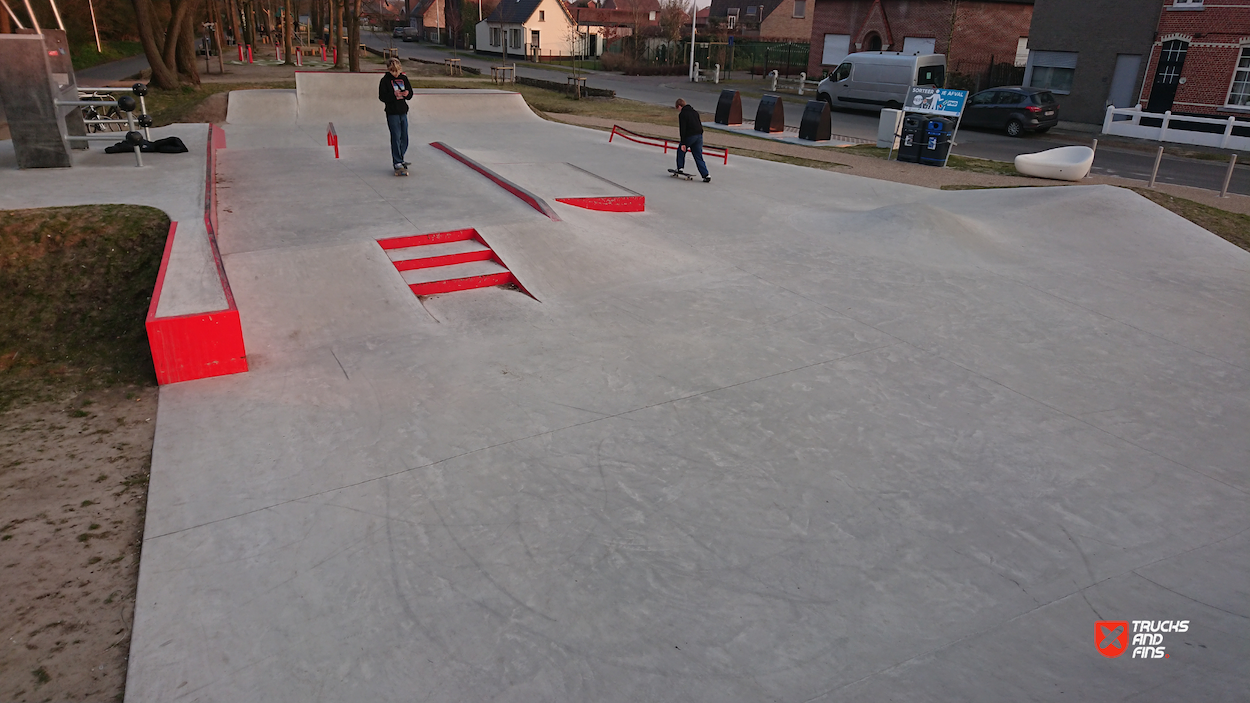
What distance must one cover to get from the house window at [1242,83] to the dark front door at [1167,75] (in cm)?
155

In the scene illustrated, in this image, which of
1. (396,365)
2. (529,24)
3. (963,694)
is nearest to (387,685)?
(963,694)

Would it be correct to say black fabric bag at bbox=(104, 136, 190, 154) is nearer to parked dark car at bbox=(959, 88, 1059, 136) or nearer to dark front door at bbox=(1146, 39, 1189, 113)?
parked dark car at bbox=(959, 88, 1059, 136)

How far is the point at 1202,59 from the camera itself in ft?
81.9

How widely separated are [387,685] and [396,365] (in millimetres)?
3584

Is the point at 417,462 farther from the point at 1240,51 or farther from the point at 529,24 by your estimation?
the point at 529,24

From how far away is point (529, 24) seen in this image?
64.1 m

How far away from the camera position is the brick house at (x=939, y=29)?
119 feet

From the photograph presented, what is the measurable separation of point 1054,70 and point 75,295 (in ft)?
107

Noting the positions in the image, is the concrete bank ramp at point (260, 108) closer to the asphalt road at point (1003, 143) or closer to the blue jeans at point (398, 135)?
the blue jeans at point (398, 135)

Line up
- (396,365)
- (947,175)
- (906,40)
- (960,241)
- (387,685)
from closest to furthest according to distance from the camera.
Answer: (387,685), (396,365), (960,241), (947,175), (906,40)

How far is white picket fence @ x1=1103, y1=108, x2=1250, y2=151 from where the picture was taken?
22.2 metres

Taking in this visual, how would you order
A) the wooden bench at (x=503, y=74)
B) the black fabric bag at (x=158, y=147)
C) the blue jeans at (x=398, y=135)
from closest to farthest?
the blue jeans at (x=398, y=135)
the black fabric bag at (x=158, y=147)
the wooden bench at (x=503, y=74)

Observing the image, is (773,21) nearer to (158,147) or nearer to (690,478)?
(158,147)

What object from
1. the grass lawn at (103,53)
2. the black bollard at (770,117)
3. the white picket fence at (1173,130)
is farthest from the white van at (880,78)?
the grass lawn at (103,53)
